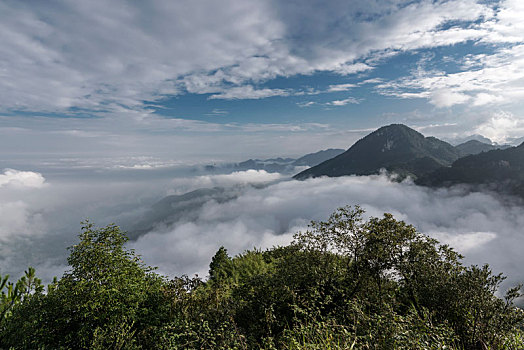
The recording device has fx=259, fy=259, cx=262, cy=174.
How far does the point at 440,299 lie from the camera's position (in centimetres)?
1028

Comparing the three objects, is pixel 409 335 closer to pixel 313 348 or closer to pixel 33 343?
pixel 313 348

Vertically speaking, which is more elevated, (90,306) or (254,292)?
(90,306)

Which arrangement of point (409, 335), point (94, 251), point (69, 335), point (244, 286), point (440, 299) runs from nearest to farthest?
point (409, 335), point (440, 299), point (69, 335), point (94, 251), point (244, 286)

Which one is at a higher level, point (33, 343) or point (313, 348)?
point (313, 348)

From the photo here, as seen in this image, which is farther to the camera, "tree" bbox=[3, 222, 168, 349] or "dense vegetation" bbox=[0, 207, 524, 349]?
"tree" bbox=[3, 222, 168, 349]

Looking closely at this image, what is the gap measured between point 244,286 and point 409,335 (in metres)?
10.1

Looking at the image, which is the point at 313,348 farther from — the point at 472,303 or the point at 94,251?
the point at 94,251

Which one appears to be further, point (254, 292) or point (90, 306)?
point (254, 292)

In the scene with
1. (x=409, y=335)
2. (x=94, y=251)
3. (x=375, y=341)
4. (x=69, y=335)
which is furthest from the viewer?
(x=94, y=251)

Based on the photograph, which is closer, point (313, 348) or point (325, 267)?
point (313, 348)

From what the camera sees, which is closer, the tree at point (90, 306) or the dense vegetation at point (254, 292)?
the dense vegetation at point (254, 292)

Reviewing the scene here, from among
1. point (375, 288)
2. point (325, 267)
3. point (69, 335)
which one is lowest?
point (69, 335)

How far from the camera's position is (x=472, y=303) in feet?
27.6

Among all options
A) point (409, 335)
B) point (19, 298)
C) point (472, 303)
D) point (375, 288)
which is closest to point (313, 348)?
point (409, 335)
